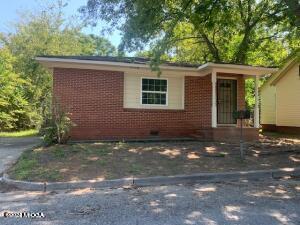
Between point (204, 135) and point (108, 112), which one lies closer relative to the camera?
point (108, 112)

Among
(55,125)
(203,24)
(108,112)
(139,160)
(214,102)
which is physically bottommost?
(139,160)

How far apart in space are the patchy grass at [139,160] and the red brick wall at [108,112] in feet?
5.81

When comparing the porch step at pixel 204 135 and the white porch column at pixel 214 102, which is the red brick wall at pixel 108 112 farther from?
the white porch column at pixel 214 102

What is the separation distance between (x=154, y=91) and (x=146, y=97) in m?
0.45

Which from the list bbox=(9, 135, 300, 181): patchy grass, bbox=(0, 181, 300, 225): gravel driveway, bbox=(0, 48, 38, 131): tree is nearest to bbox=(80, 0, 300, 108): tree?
bbox=(9, 135, 300, 181): patchy grass

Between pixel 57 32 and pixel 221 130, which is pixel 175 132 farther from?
pixel 57 32

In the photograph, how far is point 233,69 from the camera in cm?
1474

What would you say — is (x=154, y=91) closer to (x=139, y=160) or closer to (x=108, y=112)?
(x=108, y=112)

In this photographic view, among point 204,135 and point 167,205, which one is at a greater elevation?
point 204,135

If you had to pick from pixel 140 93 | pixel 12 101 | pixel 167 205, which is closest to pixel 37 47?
pixel 12 101

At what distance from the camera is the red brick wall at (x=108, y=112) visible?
13.5 m

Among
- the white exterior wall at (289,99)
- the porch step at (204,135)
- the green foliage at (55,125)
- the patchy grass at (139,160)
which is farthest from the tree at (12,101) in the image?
the white exterior wall at (289,99)

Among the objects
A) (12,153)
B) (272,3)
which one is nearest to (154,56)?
(12,153)

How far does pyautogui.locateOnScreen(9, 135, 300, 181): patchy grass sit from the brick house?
184cm
